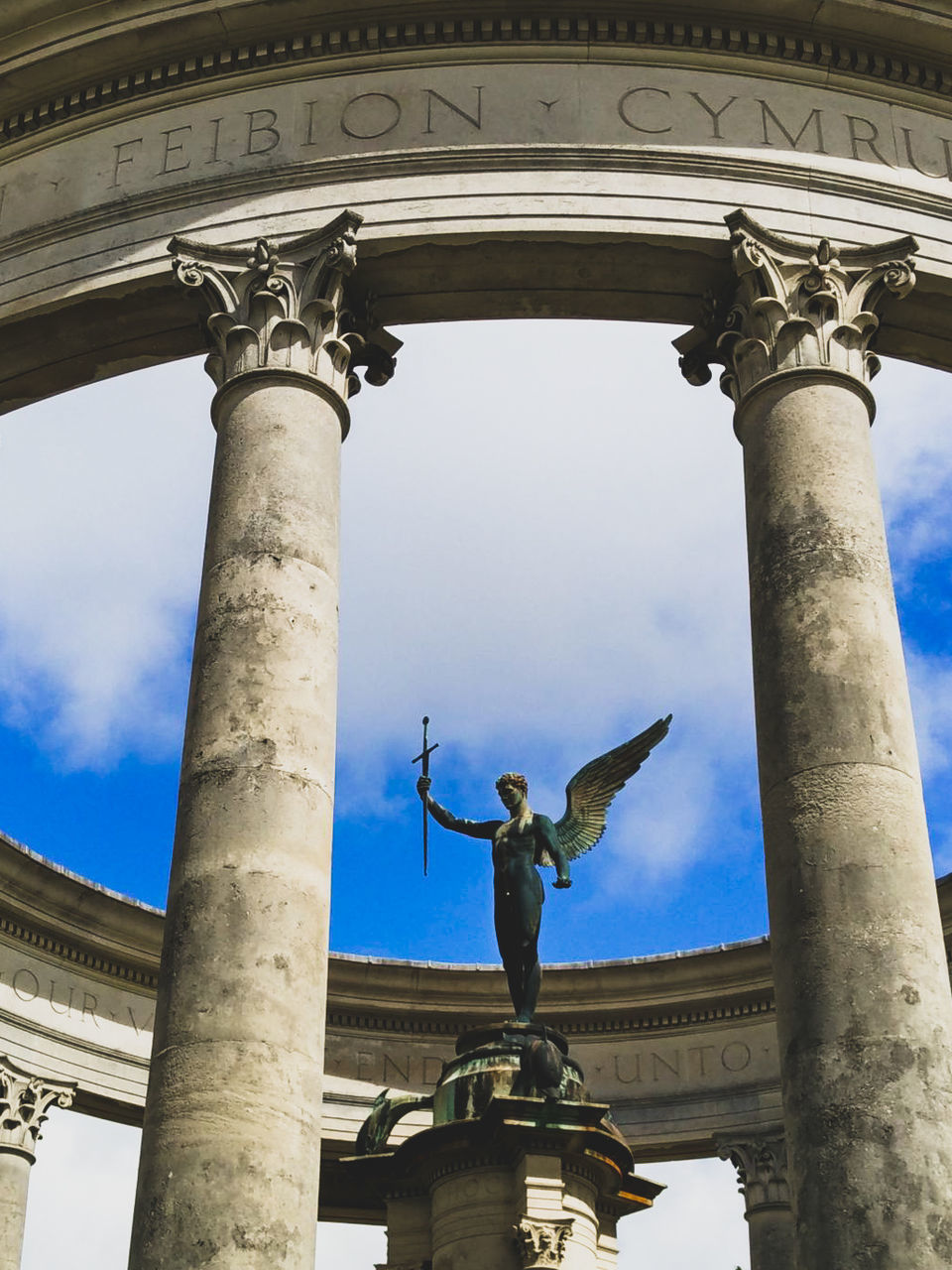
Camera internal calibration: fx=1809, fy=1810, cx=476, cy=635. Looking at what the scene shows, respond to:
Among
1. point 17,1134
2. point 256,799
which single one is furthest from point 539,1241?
point 17,1134

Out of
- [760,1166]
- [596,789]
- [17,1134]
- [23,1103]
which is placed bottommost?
[17,1134]

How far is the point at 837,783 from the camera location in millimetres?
24438

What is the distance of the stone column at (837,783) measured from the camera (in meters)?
21.6

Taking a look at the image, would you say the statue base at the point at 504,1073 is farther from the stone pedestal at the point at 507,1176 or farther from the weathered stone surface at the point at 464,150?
the weathered stone surface at the point at 464,150

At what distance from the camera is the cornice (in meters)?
33.1

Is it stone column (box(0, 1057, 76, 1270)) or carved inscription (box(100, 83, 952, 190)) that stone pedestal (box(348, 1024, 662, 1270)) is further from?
stone column (box(0, 1057, 76, 1270))

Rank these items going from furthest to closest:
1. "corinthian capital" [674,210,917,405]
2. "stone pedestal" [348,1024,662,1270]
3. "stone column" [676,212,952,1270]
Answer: "corinthian capital" [674,210,917,405], "stone pedestal" [348,1024,662,1270], "stone column" [676,212,952,1270]

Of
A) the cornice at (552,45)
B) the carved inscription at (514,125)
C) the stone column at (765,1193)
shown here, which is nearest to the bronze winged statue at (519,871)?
the carved inscription at (514,125)

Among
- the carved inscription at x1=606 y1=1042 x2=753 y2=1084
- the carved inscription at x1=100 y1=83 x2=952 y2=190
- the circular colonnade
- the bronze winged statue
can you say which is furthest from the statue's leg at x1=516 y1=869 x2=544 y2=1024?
the carved inscription at x1=606 y1=1042 x2=753 y2=1084

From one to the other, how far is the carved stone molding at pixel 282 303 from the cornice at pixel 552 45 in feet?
15.0

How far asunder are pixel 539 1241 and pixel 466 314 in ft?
53.3

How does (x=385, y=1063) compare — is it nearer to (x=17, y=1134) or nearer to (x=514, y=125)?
(x=17, y=1134)

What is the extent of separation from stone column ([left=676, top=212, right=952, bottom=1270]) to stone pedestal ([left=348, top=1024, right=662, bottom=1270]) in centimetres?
475

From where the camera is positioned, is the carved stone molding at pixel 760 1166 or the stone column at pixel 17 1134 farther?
the carved stone molding at pixel 760 1166
